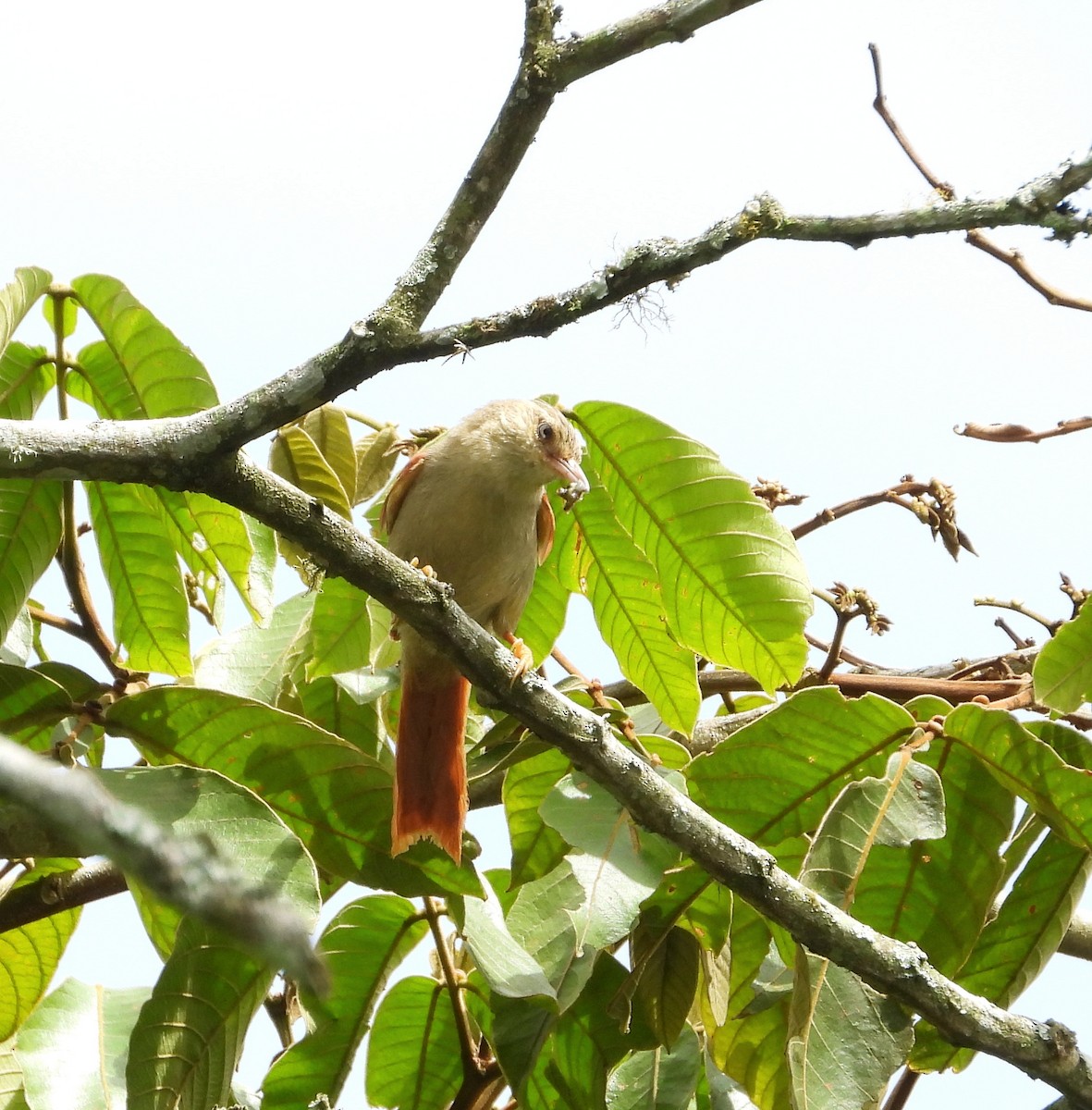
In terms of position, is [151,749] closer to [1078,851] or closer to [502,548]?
[502,548]

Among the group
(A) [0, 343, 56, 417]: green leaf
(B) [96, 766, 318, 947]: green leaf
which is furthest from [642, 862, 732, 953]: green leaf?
(A) [0, 343, 56, 417]: green leaf

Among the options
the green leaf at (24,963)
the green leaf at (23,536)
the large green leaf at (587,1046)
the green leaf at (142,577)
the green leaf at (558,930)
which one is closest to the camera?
the green leaf at (558,930)

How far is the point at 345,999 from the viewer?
2691 mm

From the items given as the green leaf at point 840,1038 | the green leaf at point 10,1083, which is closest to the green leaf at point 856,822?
the green leaf at point 840,1038

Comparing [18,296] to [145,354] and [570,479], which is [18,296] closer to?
[145,354]

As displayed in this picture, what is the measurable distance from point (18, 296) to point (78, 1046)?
167 centimetres

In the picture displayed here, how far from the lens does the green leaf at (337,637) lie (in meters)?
2.84

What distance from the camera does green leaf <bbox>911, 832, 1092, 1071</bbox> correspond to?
245cm

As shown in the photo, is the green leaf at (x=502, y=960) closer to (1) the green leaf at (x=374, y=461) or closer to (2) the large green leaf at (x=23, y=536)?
(2) the large green leaf at (x=23, y=536)

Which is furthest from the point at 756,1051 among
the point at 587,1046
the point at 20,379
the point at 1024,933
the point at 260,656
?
the point at 20,379

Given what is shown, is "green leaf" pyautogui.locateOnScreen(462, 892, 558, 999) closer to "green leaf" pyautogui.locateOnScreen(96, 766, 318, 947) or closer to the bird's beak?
"green leaf" pyautogui.locateOnScreen(96, 766, 318, 947)

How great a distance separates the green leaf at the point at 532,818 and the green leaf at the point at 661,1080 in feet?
1.47

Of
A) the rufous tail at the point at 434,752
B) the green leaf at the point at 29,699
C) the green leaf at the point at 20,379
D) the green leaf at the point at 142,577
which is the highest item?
the green leaf at the point at 20,379

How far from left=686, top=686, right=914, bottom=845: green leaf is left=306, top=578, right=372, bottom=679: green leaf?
83 centimetres
